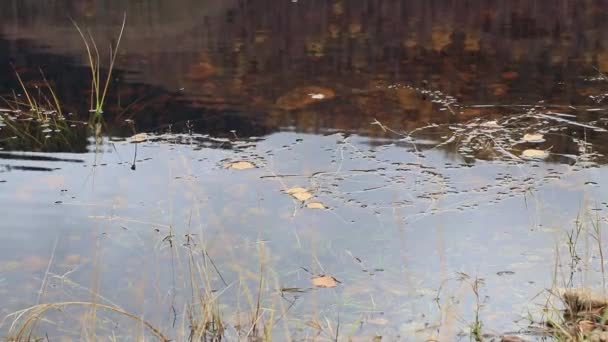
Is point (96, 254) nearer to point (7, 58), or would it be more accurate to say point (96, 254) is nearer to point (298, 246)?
point (298, 246)

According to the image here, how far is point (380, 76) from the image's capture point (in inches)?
225

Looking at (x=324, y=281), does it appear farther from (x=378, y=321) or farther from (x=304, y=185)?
(x=304, y=185)

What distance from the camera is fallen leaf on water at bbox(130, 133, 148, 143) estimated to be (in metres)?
4.50

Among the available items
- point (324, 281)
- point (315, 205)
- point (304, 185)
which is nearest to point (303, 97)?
point (304, 185)

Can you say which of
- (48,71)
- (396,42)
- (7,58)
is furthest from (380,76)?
(7,58)

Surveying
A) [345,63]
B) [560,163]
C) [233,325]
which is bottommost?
[233,325]

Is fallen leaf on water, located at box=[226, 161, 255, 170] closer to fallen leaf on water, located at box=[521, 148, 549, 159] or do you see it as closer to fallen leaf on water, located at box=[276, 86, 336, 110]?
fallen leaf on water, located at box=[276, 86, 336, 110]

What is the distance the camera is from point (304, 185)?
3.81m

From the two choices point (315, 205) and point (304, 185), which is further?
point (304, 185)

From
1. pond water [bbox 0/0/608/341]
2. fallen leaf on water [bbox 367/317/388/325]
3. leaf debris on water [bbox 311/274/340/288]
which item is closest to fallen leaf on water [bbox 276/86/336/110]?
pond water [bbox 0/0/608/341]

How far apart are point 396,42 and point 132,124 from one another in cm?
280

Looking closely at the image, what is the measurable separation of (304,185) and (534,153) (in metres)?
1.22

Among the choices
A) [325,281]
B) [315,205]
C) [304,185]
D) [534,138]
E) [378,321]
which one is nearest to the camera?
[378,321]

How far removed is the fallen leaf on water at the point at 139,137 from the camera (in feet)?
14.8
